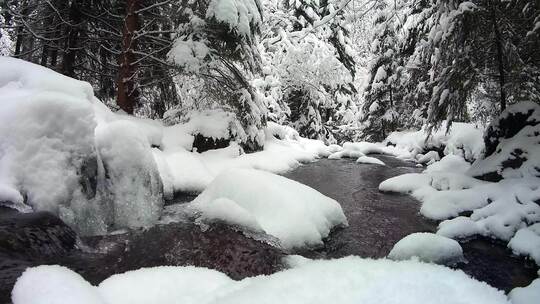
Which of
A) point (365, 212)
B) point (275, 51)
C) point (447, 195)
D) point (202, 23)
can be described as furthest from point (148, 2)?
point (275, 51)

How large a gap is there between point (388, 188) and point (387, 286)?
544 centimetres

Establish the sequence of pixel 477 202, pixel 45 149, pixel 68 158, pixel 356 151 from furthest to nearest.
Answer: pixel 356 151, pixel 477 202, pixel 68 158, pixel 45 149

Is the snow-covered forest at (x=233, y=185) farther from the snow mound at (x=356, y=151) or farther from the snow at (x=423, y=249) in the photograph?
the snow mound at (x=356, y=151)

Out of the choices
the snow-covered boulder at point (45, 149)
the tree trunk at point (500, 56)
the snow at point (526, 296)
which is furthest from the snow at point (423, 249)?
the tree trunk at point (500, 56)

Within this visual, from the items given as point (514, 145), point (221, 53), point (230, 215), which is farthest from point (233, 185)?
point (514, 145)

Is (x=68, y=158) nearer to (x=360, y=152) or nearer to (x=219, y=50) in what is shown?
(x=219, y=50)

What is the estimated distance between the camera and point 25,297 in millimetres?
2357

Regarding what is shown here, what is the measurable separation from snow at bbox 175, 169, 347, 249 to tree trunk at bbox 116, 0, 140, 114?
3.29m

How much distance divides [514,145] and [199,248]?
569cm

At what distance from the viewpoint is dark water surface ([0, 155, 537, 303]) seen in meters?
3.25

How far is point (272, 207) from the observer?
16.8 feet

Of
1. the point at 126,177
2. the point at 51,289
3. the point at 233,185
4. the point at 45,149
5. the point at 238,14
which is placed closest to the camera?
the point at 51,289

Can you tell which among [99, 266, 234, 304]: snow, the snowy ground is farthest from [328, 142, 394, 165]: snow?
[99, 266, 234, 304]: snow

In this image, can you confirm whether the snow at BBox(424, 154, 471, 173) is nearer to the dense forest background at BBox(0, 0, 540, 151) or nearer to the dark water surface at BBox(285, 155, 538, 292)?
the dense forest background at BBox(0, 0, 540, 151)
